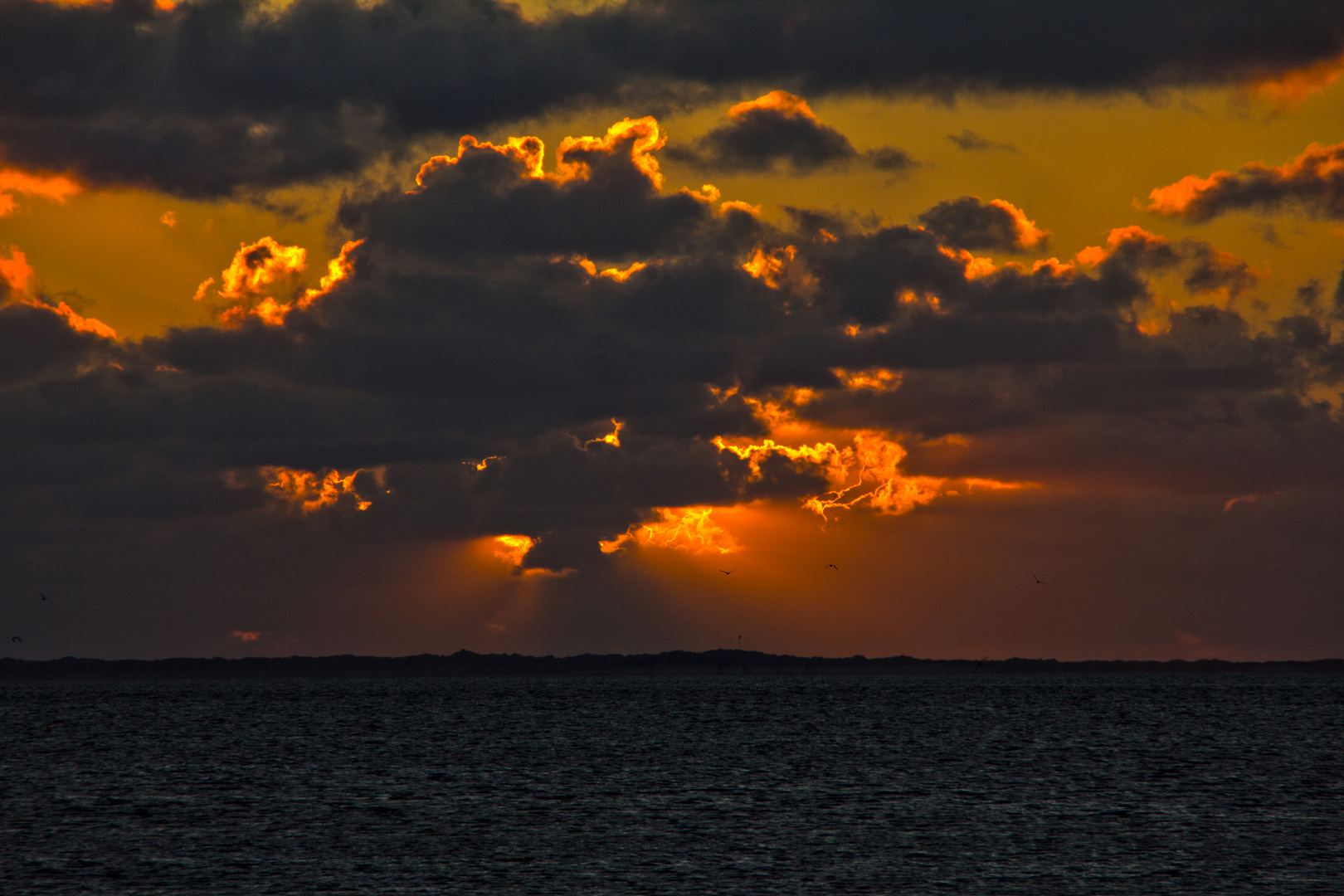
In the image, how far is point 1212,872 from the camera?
229ft

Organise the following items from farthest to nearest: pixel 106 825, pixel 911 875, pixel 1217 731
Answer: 1. pixel 1217 731
2. pixel 106 825
3. pixel 911 875

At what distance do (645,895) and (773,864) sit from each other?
10370 mm

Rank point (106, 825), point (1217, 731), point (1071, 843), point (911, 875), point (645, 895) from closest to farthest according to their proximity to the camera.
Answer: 1. point (645, 895)
2. point (911, 875)
3. point (1071, 843)
4. point (106, 825)
5. point (1217, 731)

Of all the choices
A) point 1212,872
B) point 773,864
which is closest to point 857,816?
point 773,864

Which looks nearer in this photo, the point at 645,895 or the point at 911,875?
the point at 645,895

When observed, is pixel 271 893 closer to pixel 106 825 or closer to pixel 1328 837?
pixel 106 825

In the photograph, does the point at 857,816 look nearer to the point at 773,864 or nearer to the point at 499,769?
the point at 773,864

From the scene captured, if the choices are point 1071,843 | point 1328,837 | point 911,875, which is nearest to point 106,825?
point 911,875

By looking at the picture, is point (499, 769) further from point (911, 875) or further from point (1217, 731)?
point (1217, 731)

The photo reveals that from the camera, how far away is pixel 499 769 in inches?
5069

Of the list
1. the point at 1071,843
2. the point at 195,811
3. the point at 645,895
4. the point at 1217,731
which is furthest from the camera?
the point at 1217,731

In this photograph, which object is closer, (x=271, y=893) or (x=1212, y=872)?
(x=271, y=893)

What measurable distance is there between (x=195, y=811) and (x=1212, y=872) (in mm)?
66693

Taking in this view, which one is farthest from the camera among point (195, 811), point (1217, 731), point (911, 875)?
point (1217, 731)
